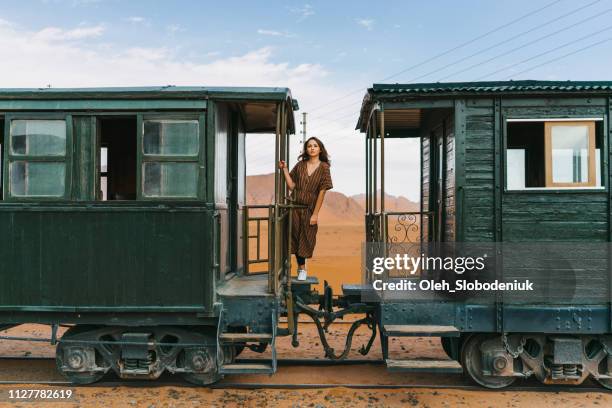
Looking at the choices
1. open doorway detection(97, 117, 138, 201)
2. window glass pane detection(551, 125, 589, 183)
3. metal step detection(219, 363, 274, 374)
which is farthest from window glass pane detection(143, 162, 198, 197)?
window glass pane detection(551, 125, 589, 183)

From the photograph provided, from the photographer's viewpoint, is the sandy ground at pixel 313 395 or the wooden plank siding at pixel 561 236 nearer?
the sandy ground at pixel 313 395

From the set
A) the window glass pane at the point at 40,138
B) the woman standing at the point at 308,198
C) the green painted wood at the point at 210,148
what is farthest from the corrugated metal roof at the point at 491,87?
the window glass pane at the point at 40,138

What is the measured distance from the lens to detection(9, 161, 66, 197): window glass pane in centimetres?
634

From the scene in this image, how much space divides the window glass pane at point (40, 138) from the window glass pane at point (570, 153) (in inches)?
239

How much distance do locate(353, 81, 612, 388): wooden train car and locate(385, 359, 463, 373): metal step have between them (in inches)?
1.7

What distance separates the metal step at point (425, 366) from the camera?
240 inches

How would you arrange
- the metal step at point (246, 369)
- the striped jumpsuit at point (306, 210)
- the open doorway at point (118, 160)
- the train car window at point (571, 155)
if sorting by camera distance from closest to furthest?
1. the metal step at point (246, 369)
2. the train car window at point (571, 155)
3. the striped jumpsuit at point (306, 210)
4. the open doorway at point (118, 160)

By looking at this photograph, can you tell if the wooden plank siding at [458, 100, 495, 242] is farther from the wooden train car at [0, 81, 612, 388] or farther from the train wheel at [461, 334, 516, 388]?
the train wheel at [461, 334, 516, 388]

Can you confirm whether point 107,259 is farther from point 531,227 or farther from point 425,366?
point 531,227

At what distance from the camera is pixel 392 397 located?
6379mm

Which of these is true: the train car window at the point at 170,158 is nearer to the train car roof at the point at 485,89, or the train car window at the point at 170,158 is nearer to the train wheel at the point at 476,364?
the train car roof at the point at 485,89

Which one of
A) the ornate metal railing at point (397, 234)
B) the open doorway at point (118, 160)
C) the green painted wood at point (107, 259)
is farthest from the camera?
the open doorway at point (118, 160)

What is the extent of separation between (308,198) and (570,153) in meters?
3.39

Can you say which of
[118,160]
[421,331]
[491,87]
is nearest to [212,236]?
[421,331]
